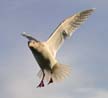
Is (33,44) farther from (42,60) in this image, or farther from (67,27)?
(67,27)

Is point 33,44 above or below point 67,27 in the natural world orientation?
above

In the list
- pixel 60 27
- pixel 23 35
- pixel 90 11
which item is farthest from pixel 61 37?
pixel 23 35

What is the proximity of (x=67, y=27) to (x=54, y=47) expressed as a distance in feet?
3.40

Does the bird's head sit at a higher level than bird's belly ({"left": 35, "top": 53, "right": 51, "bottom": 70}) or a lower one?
higher

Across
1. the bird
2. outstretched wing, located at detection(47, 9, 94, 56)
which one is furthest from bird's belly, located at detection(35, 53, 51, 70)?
outstretched wing, located at detection(47, 9, 94, 56)

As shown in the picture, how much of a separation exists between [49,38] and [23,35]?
1.68 metres

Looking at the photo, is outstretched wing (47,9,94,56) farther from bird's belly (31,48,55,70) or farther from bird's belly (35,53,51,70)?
bird's belly (35,53,51,70)

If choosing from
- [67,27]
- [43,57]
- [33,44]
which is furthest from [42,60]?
[67,27]

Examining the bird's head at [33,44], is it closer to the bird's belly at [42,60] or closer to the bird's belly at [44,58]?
the bird's belly at [44,58]

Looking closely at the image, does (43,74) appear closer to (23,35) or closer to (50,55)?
(50,55)

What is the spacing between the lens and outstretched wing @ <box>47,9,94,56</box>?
11124 millimetres

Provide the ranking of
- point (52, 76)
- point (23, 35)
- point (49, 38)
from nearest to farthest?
point (23, 35)
point (52, 76)
point (49, 38)

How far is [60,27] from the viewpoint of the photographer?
11609mm

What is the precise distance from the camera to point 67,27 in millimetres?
11508
